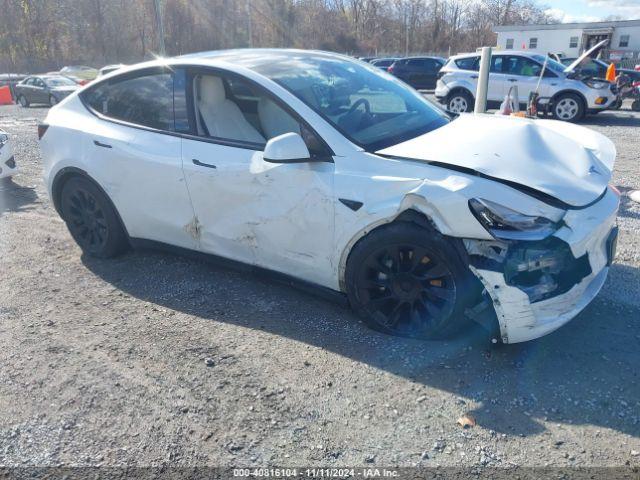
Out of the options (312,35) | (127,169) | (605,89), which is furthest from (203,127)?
(312,35)

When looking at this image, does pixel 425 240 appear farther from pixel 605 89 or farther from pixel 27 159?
pixel 605 89

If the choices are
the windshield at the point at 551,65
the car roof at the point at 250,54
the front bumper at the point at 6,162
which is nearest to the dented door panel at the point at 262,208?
the car roof at the point at 250,54

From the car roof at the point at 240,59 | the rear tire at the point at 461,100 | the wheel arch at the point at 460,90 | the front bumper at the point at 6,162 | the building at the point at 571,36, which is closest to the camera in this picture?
the car roof at the point at 240,59

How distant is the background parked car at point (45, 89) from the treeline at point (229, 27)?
2254 centimetres

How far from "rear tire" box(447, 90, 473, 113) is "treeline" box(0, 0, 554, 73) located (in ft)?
106

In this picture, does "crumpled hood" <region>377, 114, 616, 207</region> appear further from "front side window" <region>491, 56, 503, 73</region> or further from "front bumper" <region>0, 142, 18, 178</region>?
"front side window" <region>491, 56, 503, 73</region>

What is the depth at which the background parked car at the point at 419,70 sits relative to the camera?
23.3 meters

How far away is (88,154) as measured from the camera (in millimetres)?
4039

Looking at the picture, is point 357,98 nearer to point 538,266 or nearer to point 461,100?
point 538,266

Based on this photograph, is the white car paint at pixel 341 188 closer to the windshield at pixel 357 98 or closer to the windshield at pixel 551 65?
the windshield at pixel 357 98

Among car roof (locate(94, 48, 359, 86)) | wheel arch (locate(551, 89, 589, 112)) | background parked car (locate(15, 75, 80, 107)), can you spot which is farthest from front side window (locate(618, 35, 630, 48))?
car roof (locate(94, 48, 359, 86))

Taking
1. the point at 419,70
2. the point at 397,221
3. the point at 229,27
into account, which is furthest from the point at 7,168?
the point at 229,27

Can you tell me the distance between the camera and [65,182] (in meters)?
4.33

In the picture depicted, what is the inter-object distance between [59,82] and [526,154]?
2423 centimetres
